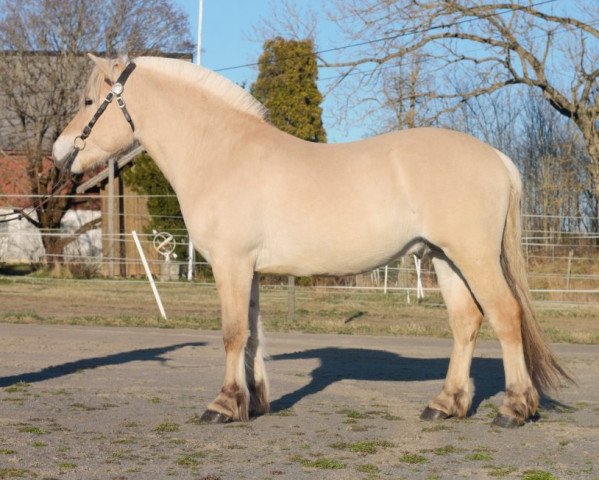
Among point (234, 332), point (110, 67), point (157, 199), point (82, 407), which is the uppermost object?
point (157, 199)

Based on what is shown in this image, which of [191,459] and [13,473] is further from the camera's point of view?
[191,459]

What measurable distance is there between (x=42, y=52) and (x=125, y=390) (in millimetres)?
26765

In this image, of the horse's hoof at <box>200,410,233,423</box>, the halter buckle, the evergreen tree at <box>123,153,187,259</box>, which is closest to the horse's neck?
the halter buckle

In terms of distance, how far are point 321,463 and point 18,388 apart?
3942mm

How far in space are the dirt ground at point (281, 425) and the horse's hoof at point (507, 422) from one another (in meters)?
0.08

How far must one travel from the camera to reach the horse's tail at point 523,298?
739 cm

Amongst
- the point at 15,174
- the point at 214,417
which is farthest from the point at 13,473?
the point at 15,174

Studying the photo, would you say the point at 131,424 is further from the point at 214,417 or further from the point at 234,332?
the point at 234,332

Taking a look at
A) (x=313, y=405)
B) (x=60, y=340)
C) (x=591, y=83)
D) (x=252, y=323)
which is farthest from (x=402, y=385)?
(x=591, y=83)

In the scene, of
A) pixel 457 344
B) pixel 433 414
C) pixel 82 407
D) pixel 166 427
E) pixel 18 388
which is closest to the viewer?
pixel 166 427

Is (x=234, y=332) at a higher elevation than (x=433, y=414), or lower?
higher

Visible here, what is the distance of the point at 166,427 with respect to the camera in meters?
6.84

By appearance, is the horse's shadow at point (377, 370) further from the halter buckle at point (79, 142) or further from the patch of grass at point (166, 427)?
the halter buckle at point (79, 142)

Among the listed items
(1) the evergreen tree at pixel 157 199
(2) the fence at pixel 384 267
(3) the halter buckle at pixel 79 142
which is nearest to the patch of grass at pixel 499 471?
(3) the halter buckle at pixel 79 142
